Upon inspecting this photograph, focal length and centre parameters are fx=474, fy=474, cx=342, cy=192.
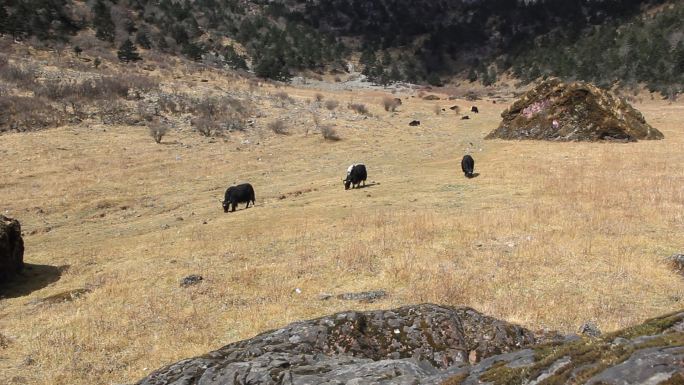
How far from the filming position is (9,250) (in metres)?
15.8

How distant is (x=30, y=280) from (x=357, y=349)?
45.6ft

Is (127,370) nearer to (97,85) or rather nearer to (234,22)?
(97,85)

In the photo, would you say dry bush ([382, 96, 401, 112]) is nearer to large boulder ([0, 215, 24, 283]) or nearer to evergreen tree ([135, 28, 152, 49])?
evergreen tree ([135, 28, 152, 49])

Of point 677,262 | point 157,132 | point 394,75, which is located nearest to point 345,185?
point 677,262

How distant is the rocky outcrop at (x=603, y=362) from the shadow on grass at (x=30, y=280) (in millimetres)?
15229

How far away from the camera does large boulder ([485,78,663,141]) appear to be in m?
34.2

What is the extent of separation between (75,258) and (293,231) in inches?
325

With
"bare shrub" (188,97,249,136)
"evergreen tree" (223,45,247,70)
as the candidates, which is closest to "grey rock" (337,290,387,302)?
"bare shrub" (188,97,249,136)

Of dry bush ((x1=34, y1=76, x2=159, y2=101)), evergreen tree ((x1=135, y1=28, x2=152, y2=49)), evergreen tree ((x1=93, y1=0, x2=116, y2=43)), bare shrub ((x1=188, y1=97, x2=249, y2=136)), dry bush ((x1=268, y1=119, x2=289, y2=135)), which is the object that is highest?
evergreen tree ((x1=93, y1=0, x2=116, y2=43))

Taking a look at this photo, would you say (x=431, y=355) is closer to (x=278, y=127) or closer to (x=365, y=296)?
(x=365, y=296)

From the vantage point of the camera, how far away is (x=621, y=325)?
9.52 metres

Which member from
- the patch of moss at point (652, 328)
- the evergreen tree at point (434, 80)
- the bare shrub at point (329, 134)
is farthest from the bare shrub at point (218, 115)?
the evergreen tree at point (434, 80)

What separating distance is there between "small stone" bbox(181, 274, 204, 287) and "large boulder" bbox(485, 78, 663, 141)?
30.3 metres

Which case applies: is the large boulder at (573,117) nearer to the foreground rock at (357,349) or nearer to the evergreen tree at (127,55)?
the foreground rock at (357,349)
